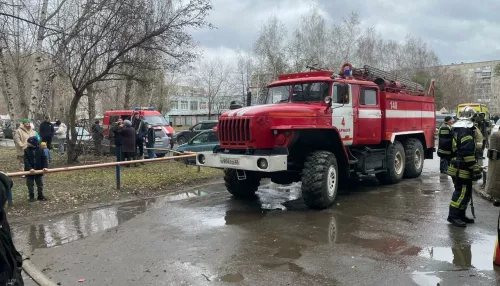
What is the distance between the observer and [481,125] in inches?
495

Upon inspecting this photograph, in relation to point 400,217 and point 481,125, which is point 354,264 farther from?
point 481,125

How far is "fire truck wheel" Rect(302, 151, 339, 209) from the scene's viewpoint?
24.4ft

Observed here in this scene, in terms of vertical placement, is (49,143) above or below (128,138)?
below

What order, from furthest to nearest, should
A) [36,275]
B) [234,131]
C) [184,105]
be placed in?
[184,105], [234,131], [36,275]

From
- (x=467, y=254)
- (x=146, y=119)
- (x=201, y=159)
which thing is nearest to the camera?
(x=467, y=254)

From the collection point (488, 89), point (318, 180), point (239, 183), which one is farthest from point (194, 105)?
point (318, 180)

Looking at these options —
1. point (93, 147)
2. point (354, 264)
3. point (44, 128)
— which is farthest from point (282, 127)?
point (44, 128)

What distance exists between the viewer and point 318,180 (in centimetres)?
742

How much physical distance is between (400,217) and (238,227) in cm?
286

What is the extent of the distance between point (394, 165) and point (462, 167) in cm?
423

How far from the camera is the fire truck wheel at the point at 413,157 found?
11273 mm

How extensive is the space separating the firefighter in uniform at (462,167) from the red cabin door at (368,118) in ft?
9.42

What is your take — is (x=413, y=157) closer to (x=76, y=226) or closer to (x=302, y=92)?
(x=302, y=92)

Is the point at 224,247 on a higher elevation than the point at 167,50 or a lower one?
lower
